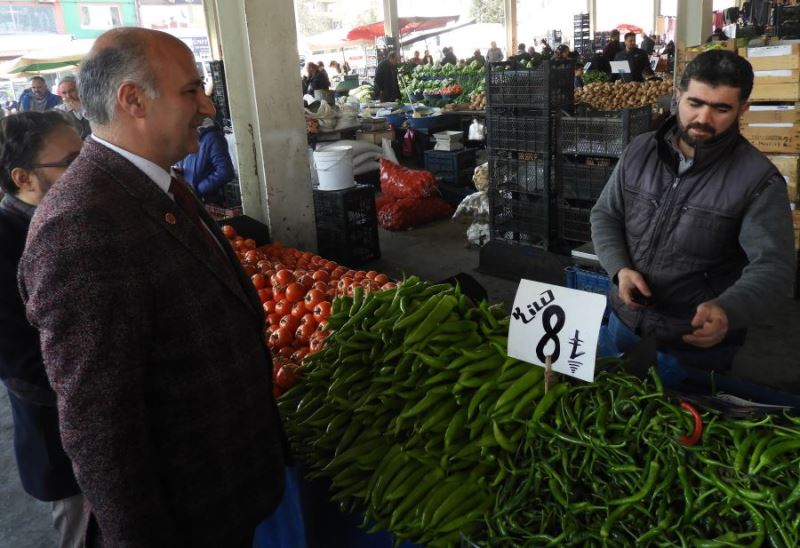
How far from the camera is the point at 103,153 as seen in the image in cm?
137

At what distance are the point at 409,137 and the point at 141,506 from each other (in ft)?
34.3

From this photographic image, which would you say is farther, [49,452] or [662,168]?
[662,168]

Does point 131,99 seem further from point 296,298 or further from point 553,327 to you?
point 296,298

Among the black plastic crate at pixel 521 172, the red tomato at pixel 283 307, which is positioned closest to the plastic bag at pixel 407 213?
the black plastic crate at pixel 521 172

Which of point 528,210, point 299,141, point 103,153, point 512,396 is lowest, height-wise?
point 528,210

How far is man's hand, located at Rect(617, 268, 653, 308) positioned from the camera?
2.40 m

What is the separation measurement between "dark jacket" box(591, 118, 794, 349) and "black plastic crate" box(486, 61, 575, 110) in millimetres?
3612

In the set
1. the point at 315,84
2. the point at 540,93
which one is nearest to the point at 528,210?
the point at 540,93

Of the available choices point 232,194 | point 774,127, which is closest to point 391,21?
point 232,194

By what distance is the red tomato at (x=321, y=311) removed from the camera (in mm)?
3203

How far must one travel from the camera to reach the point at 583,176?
6012 millimetres

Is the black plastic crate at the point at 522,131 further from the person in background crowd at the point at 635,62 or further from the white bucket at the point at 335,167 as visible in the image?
the person in background crowd at the point at 635,62

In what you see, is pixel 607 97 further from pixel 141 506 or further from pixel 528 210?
pixel 141 506

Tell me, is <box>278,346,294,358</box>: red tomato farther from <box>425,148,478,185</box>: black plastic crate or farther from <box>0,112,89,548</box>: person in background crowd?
<box>425,148,478,185</box>: black plastic crate
